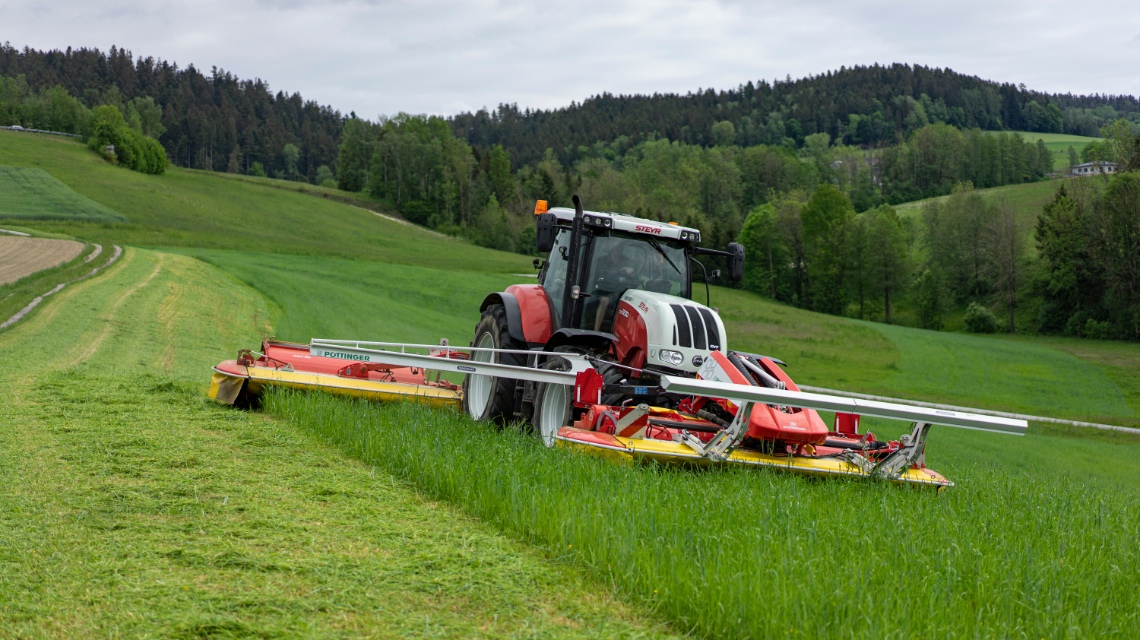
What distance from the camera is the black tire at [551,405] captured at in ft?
28.3

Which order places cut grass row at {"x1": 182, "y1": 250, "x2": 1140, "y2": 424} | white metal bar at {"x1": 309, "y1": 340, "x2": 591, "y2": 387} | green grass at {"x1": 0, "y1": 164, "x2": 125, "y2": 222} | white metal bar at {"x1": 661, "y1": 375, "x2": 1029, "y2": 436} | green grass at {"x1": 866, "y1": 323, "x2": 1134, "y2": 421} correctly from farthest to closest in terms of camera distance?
green grass at {"x1": 0, "y1": 164, "x2": 125, "y2": 222} < green grass at {"x1": 866, "y1": 323, "x2": 1134, "y2": 421} < cut grass row at {"x1": 182, "y1": 250, "x2": 1140, "y2": 424} < white metal bar at {"x1": 309, "y1": 340, "x2": 591, "y2": 387} < white metal bar at {"x1": 661, "y1": 375, "x2": 1029, "y2": 436}

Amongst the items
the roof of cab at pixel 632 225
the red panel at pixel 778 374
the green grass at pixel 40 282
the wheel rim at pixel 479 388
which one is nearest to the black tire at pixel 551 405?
the wheel rim at pixel 479 388

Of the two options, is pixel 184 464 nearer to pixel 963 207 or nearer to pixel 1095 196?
pixel 1095 196

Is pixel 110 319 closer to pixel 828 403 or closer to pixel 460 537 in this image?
pixel 460 537

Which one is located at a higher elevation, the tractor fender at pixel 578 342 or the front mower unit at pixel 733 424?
the tractor fender at pixel 578 342

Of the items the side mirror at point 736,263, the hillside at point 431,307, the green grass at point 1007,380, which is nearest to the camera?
the side mirror at point 736,263

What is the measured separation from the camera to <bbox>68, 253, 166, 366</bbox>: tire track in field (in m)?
14.5

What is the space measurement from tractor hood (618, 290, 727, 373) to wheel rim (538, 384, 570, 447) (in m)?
0.87

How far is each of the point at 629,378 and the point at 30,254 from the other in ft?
88.3

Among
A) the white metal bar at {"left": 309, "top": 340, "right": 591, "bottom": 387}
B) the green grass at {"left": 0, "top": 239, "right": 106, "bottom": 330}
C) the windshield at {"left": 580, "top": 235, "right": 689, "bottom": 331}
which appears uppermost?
the windshield at {"left": 580, "top": 235, "right": 689, "bottom": 331}

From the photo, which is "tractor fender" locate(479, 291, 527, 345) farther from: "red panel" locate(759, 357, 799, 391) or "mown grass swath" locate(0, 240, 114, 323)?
"mown grass swath" locate(0, 240, 114, 323)

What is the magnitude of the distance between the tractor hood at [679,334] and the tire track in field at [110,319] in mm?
9204

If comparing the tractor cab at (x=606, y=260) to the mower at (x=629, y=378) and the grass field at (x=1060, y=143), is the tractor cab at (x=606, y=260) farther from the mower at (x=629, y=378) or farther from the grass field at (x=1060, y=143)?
the grass field at (x=1060, y=143)

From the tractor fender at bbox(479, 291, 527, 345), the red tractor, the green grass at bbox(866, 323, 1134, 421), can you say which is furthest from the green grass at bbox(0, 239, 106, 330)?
the green grass at bbox(866, 323, 1134, 421)
